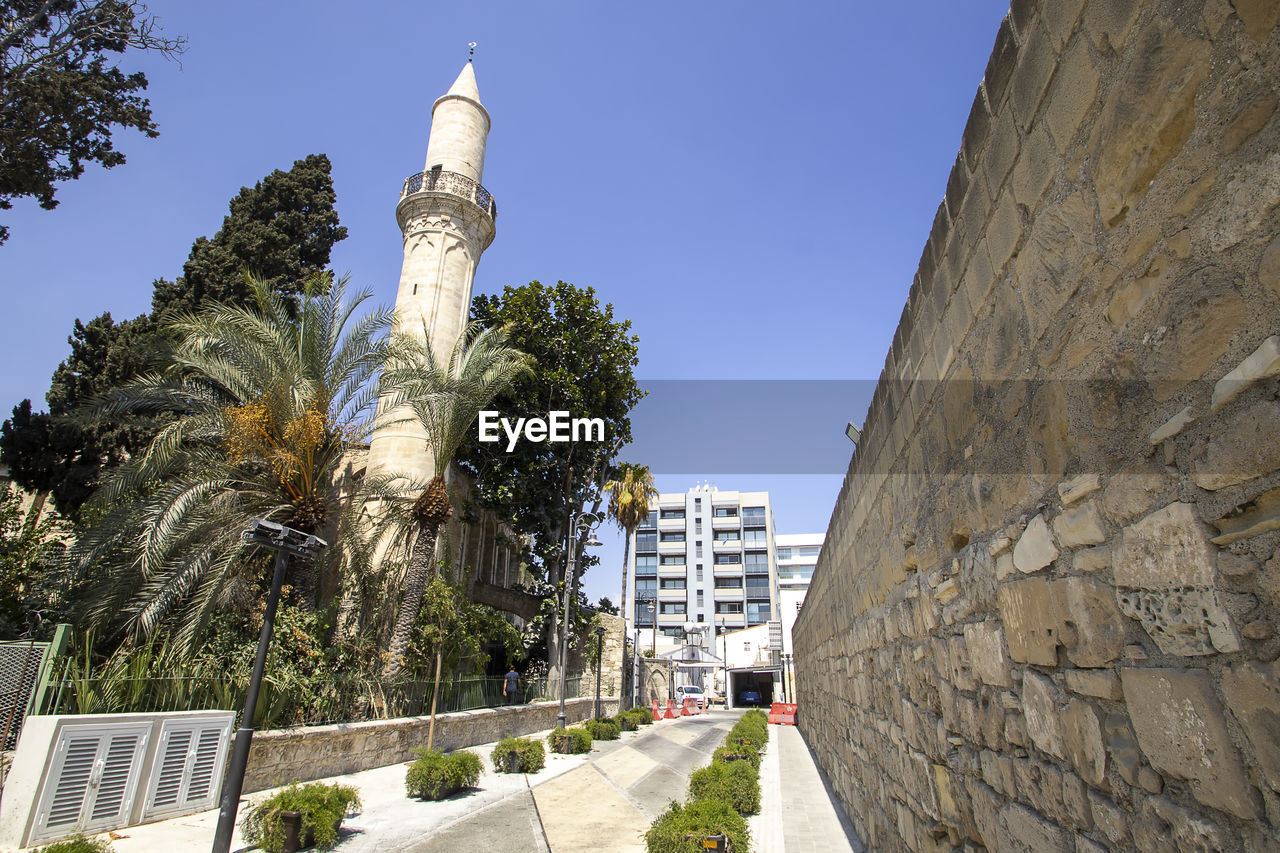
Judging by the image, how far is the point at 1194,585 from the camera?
4.94 ft

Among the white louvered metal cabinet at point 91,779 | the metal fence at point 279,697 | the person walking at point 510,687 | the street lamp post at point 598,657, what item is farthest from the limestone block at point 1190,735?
the street lamp post at point 598,657

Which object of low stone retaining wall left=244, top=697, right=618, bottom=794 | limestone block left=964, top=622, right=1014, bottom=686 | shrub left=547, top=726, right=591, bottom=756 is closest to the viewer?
limestone block left=964, top=622, right=1014, bottom=686

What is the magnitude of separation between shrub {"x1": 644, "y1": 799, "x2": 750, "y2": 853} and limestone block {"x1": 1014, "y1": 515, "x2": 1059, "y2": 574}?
17.1 feet

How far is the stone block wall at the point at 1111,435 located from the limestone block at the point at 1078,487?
1 centimetres

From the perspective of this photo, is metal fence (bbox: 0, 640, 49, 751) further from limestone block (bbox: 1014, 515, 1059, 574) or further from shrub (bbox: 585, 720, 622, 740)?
shrub (bbox: 585, 720, 622, 740)

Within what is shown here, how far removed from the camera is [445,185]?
74.4 feet

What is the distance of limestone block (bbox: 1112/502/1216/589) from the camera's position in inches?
58.7

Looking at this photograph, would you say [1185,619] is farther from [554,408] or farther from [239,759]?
[554,408]

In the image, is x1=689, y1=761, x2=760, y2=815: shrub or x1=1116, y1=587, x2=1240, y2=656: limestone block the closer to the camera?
x1=1116, y1=587, x2=1240, y2=656: limestone block

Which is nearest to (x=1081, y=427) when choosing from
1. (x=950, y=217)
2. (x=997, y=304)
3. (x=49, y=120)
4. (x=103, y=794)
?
(x=997, y=304)

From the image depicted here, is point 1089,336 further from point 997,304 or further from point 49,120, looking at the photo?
point 49,120

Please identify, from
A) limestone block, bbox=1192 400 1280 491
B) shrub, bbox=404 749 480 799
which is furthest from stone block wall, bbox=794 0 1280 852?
shrub, bbox=404 749 480 799

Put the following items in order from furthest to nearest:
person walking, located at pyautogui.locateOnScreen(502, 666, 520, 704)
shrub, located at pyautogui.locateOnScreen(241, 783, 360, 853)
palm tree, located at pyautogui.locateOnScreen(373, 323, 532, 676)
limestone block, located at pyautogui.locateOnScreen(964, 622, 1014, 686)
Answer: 1. person walking, located at pyautogui.locateOnScreen(502, 666, 520, 704)
2. palm tree, located at pyautogui.locateOnScreen(373, 323, 532, 676)
3. shrub, located at pyautogui.locateOnScreen(241, 783, 360, 853)
4. limestone block, located at pyautogui.locateOnScreen(964, 622, 1014, 686)

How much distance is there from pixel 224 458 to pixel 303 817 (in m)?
8.26
